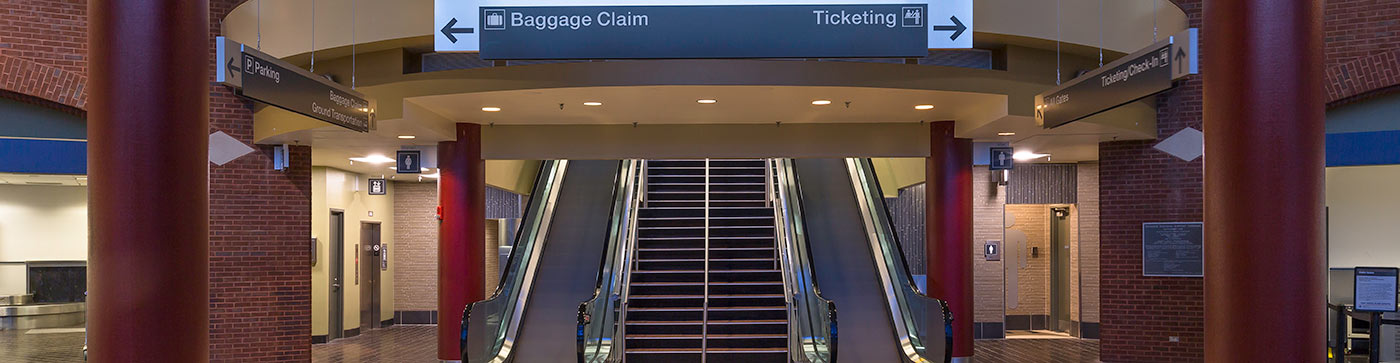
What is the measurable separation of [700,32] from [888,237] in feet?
22.0

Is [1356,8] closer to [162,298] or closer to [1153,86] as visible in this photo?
[1153,86]

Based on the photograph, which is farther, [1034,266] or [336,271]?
[1034,266]

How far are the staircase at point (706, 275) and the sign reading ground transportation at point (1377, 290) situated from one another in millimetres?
5425

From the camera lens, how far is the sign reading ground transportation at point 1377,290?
955 cm

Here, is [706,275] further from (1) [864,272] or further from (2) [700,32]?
(2) [700,32]

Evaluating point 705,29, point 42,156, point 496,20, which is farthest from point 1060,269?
point 42,156

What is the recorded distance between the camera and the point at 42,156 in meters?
10.7

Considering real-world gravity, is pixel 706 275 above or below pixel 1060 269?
above

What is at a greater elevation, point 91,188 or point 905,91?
point 905,91

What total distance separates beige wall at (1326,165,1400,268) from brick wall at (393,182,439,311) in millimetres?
13128

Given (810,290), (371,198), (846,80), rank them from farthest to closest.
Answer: (371,198) → (810,290) → (846,80)

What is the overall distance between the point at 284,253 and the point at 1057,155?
973 cm

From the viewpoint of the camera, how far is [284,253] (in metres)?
11.6

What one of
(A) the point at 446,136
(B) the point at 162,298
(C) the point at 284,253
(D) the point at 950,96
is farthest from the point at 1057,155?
(B) the point at 162,298
